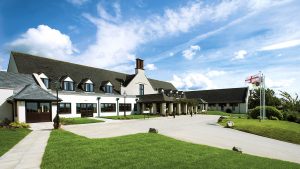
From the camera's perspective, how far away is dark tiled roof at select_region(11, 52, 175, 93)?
3139 centimetres

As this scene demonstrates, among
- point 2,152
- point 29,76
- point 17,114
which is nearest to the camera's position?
point 2,152

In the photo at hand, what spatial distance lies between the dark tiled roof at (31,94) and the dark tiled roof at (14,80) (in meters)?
0.91

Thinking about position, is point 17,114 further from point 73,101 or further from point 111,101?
point 111,101

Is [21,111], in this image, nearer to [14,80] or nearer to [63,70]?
[14,80]

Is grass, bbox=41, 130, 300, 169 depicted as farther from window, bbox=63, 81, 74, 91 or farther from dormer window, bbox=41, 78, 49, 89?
window, bbox=63, 81, 74, 91

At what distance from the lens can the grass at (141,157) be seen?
863 centimetres

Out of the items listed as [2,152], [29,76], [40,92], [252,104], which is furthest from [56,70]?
[252,104]

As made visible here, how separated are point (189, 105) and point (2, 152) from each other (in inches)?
1679

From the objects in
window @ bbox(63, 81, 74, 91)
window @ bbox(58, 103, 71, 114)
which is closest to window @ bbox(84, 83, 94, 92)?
window @ bbox(63, 81, 74, 91)

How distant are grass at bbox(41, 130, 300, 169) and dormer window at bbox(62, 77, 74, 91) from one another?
21.6 metres

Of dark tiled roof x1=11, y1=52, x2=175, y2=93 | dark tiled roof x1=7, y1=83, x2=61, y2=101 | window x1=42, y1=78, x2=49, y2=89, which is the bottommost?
dark tiled roof x1=7, y1=83, x2=61, y2=101

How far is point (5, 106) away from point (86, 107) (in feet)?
39.4

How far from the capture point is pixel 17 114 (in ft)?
78.2

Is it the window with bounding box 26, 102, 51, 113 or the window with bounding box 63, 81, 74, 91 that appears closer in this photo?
the window with bounding box 26, 102, 51, 113
